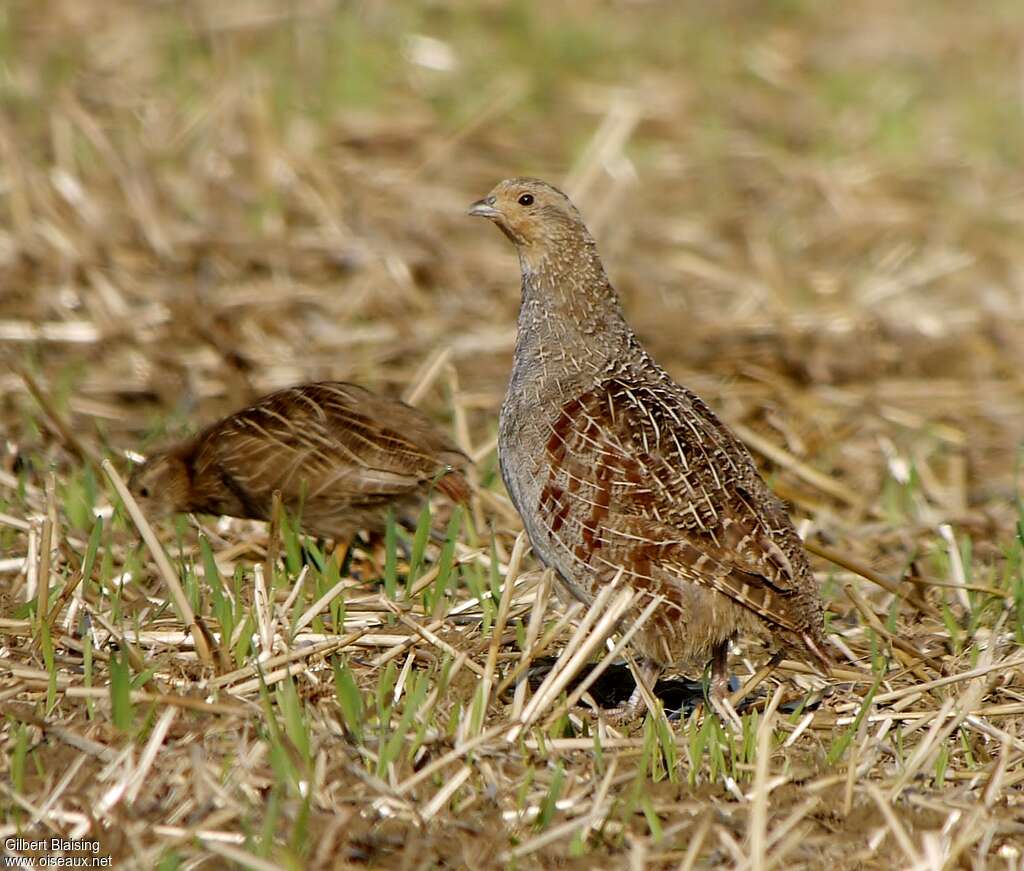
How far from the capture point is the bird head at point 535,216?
17.5 ft

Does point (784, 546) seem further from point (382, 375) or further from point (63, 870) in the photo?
point (382, 375)

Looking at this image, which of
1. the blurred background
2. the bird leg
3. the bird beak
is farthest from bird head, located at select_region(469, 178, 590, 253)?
the blurred background

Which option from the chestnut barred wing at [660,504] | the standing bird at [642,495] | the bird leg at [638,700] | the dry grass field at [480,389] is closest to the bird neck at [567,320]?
the standing bird at [642,495]

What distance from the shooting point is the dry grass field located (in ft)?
13.4

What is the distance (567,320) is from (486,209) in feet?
1.87

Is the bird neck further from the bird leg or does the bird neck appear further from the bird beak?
the bird leg

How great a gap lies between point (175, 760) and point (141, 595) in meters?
1.19

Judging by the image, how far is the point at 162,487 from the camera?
235 inches

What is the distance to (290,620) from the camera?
494 cm

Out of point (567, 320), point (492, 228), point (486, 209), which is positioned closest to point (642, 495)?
point (567, 320)

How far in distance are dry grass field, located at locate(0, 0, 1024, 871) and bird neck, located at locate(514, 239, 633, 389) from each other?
0.63 meters

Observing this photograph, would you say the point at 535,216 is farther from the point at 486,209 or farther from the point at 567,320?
the point at 567,320

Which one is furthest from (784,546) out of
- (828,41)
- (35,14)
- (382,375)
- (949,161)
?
(828,41)

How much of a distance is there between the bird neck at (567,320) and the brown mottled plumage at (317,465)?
0.72 metres
